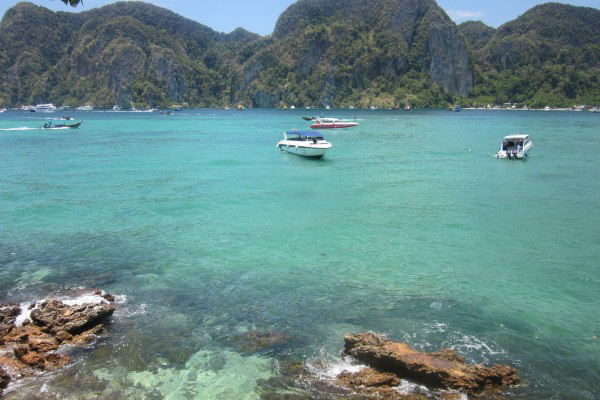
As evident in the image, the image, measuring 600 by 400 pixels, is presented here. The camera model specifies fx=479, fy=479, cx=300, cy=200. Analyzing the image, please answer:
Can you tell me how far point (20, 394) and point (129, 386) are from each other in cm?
222

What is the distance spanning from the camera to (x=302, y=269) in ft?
59.5

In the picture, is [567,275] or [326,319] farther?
[567,275]

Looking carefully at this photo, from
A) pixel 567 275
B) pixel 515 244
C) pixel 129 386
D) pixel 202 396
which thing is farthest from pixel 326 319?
pixel 515 244

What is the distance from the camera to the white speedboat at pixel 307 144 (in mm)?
49719

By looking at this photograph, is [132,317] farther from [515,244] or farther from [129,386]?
[515,244]

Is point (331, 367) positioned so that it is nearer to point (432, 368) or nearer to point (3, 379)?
point (432, 368)

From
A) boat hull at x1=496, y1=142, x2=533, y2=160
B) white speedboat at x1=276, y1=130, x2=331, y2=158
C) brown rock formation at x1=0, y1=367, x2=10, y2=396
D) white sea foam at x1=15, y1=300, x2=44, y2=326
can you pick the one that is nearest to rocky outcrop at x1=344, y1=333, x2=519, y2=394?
brown rock formation at x1=0, y1=367, x2=10, y2=396

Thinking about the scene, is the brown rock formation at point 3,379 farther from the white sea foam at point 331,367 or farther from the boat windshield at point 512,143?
the boat windshield at point 512,143

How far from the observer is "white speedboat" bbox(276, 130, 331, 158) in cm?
4972

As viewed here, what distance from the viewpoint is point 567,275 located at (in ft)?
56.7

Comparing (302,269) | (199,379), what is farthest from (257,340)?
(302,269)

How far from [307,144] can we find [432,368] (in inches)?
1618

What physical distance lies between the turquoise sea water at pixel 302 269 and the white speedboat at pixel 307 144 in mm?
9521

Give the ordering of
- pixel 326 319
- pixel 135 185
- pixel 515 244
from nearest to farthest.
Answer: pixel 326 319
pixel 515 244
pixel 135 185
